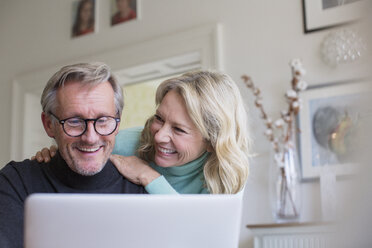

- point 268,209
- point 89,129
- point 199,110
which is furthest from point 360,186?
point 268,209

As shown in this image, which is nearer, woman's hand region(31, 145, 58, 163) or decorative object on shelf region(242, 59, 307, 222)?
woman's hand region(31, 145, 58, 163)

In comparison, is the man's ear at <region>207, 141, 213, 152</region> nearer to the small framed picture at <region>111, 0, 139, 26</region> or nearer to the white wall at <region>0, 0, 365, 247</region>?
the white wall at <region>0, 0, 365, 247</region>

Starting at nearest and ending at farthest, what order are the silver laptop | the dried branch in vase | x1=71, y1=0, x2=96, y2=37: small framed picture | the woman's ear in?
the silver laptop
the woman's ear
the dried branch in vase
x1=71, y1=0, x2=96, y2=37: small framed picture

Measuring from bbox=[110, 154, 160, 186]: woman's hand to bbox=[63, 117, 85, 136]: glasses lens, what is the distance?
0.19 meters

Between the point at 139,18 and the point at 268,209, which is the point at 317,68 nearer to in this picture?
Result: the point at 268,209

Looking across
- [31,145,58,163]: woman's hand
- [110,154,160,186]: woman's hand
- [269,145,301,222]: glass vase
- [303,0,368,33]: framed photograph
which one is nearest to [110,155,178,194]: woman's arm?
[110,154,160,186]: woman's hand

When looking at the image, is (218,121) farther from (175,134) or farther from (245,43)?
(245,43)

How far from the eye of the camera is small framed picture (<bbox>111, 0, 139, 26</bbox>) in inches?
170

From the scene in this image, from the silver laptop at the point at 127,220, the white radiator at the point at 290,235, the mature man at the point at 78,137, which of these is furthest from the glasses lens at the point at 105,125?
the white radiator at the point at 290,235

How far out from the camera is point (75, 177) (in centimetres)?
172

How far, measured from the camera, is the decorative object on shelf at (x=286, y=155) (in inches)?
119

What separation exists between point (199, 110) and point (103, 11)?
9.51 feet

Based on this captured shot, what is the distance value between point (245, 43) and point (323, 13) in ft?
1.98

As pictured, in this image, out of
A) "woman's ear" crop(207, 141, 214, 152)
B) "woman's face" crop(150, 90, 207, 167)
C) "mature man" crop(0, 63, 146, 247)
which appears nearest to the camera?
"mature man" crop(0, 63, 146, 247)
